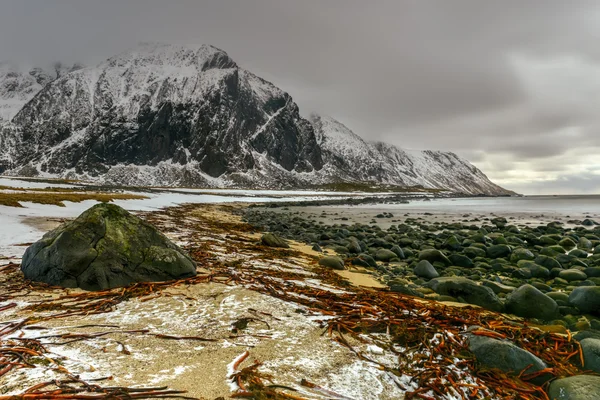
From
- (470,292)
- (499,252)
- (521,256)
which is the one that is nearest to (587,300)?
(470,292)

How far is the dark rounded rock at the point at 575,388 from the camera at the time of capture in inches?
106

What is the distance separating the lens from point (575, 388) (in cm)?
280

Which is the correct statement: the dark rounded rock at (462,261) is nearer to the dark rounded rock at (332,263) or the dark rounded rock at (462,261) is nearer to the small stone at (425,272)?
the small stone at (425,272)

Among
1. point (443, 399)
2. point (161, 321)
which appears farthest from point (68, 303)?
point (443, 399)

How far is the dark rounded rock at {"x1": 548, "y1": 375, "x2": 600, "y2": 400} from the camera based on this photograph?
2.70m

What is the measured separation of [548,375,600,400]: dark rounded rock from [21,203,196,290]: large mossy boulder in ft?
18.6

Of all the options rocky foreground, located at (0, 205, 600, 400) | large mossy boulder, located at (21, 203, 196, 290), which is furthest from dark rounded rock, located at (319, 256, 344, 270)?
large mossy boulder, located at (21, 203, 196, 290)

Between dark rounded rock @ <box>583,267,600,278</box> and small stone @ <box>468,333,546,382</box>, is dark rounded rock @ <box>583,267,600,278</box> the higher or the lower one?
the lower one

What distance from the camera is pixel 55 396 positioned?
2357 millimetres

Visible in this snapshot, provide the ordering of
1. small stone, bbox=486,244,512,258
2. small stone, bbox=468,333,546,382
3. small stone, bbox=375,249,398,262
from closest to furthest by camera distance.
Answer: small stone, bbox=468,333,546,382 < small stone, bbox=375,249,398,262 < small stone, bbox=486,244,512,258

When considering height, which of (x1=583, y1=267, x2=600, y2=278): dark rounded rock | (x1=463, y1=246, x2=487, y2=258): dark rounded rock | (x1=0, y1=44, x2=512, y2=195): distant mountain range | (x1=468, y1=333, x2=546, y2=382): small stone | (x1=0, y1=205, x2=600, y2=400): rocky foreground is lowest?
(x1=463, y1=246, x2=487, y2=258): dark rounded rock

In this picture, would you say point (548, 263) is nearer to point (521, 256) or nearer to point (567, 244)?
point (521, 256)

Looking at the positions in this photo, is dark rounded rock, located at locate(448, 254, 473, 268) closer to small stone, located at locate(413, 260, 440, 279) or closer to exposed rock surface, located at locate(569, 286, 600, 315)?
small stone, located at locate(413, 260, 440, 279)

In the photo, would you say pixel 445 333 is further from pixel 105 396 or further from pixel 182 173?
pixel 182 173
